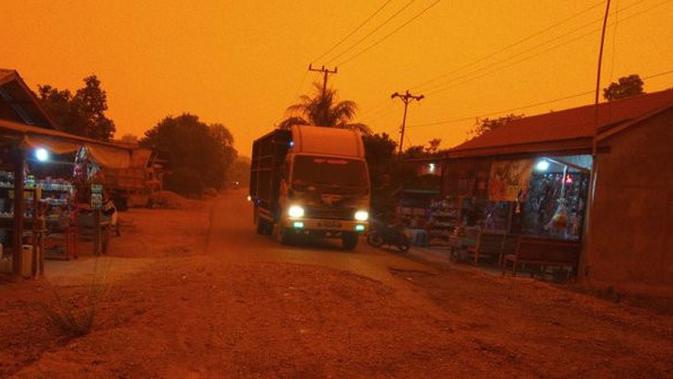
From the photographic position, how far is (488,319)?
328 inches

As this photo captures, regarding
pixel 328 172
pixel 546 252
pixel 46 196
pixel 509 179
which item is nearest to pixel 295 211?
pixel 328 172

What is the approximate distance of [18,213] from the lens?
9.85 m

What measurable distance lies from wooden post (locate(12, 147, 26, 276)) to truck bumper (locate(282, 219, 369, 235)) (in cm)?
776

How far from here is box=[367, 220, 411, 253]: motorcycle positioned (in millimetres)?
20031

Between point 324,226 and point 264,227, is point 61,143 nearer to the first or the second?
point 324,226

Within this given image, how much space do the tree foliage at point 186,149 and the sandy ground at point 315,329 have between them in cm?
4097

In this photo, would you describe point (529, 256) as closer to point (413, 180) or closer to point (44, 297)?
point (44, 297)

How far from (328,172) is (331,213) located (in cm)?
112

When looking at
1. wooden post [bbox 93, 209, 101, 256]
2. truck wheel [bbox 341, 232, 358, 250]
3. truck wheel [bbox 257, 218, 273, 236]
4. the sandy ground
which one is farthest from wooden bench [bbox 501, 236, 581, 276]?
truck wheel [bbox 257, 218, 273, 236]

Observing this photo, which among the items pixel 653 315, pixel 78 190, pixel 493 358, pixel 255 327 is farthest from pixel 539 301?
pixel 78 190

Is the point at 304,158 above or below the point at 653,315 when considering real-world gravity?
above

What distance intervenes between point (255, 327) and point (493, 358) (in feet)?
8.53

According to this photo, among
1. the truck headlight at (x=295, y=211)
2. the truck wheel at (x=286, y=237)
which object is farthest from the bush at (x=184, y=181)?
the truck headlight at (x=295, y=211)

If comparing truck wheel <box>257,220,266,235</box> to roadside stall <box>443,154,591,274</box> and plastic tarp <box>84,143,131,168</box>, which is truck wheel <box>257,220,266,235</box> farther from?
roadside stall <box>443,154,591,274</box>
